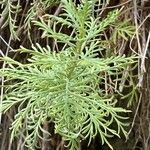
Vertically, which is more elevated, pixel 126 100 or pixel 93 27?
pixel 93 27

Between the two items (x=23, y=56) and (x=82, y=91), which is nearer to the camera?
(x=82, y=91)

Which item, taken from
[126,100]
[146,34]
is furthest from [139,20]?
[126,100]

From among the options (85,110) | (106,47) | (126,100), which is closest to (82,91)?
(85,110)

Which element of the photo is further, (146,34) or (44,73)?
(146,34)

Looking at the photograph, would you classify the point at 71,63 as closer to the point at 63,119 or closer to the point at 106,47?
the point at 63,119

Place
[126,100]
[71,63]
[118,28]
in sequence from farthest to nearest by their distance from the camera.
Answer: [126,100] < [118,28] < [71,63]

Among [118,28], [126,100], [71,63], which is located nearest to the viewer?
[71,63]

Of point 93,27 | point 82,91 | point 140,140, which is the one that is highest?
point 93,27

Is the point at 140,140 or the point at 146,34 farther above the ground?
the point at 146,34

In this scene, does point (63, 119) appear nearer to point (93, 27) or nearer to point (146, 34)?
point (93, 27)
